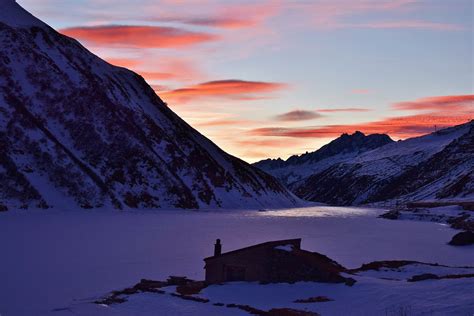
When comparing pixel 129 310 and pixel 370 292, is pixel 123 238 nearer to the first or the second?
pixel 129 310

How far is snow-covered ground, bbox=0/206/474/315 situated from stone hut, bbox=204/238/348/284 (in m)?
0.95

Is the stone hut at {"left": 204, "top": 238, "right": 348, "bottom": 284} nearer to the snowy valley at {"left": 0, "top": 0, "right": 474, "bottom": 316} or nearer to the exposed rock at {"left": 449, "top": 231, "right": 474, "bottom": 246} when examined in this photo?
the snowy valley at {"left": 0, "top": 0, "right": 474, "bottom": 316}

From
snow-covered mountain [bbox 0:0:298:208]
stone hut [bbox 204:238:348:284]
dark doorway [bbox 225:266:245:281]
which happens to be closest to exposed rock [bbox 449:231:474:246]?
stone hut [bbox 204:238:348:284]

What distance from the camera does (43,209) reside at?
113875 millimetres

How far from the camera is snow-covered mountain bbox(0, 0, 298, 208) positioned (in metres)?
127

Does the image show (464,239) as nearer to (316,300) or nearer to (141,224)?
(316,300)

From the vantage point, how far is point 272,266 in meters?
38.5

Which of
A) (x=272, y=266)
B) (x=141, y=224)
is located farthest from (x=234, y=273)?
(x=141, y=224)

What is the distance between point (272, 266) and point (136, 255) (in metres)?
20.7

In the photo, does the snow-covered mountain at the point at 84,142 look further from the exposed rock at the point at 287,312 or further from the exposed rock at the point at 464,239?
the exposed rock at the point at 287,312

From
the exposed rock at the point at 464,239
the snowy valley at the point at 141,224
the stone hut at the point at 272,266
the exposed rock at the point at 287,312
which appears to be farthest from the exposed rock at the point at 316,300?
the exposed rock at the point at 464,239

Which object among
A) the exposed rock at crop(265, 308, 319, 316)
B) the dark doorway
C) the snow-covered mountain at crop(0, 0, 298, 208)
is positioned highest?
the snow-covered mountain at crop(0, 0, 298, 208)

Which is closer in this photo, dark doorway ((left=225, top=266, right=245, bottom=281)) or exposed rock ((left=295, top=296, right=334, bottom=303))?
exposed rock ((left=295, top=296, right=334, bottom=303))

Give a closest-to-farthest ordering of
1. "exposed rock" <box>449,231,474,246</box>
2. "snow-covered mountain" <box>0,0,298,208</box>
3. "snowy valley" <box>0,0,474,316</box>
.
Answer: "snowy valley" <box>0,0,474,316</box>, "exposed rock" <box>449,231,474,246</box>, "snow-covered mountain" <box>0,0,298,208</box>
